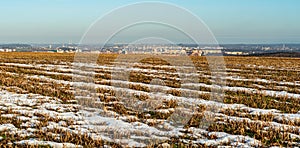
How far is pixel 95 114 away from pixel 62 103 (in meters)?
2.15

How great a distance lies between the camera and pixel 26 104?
1190cm

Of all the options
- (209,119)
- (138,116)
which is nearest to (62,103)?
(138,116)

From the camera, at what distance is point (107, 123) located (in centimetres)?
959

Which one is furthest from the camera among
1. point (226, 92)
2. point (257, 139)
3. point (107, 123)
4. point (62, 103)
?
point (226, 92)

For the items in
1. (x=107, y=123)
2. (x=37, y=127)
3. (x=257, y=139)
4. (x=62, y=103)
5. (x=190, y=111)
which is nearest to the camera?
(x=257, y=139)

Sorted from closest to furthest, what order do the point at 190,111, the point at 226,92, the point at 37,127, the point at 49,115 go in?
the point at 37,127, the point at 49,115, the point at 190,111, the point at 226,92

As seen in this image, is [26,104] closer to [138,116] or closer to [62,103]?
[62,103]

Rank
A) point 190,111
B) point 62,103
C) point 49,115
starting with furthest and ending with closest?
1. point 62,103
2. point 190,111
3. point 49,115

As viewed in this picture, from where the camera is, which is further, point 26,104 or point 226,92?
point 226,92

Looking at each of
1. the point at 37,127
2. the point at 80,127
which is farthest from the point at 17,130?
the point at 80,127

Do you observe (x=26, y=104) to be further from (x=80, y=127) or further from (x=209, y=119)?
(x=209, y=119)

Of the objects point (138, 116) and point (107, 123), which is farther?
point (138, 116)

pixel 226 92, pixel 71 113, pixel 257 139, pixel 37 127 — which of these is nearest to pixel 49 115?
pixel 71 113

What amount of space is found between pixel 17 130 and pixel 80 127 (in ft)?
4.88
